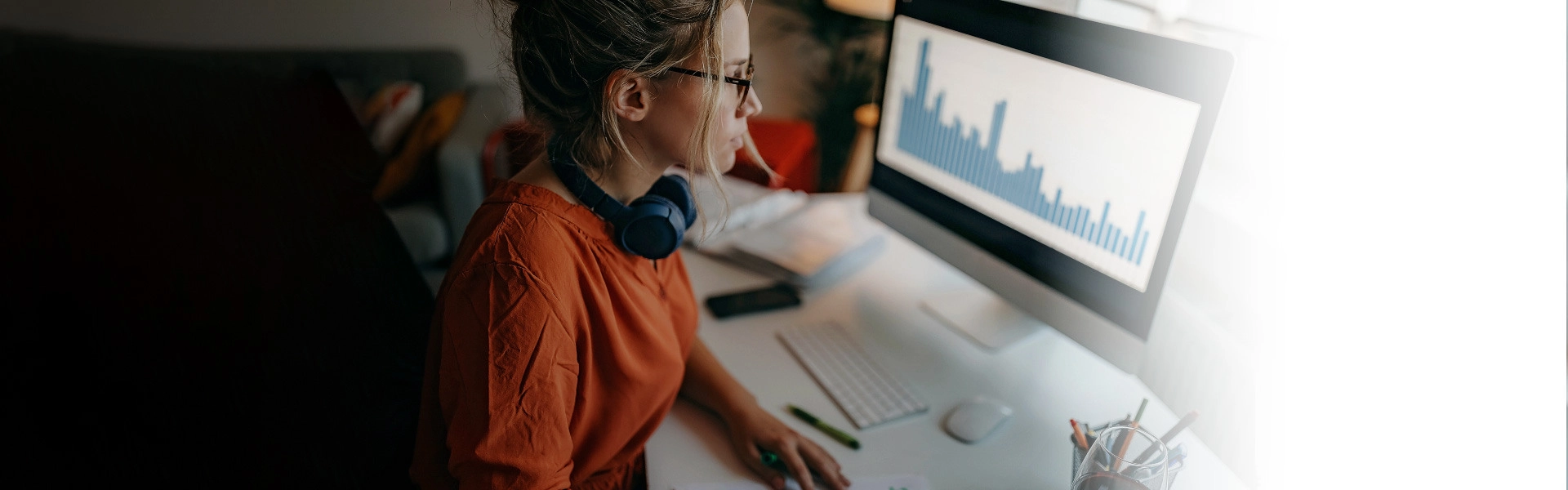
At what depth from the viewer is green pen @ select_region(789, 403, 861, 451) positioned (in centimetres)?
87

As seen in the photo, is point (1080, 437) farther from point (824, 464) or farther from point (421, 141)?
point (421, 141)

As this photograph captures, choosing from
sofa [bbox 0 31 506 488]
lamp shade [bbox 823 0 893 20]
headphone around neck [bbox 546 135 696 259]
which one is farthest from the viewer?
lamp shade [bbox 823 0 893 20]

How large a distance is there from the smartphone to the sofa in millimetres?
397

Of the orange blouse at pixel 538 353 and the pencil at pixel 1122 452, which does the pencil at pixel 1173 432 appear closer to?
the pencil at pixel 1122 452

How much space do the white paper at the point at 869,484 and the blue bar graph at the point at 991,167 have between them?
333 millimetres

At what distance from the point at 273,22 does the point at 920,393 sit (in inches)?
30.5

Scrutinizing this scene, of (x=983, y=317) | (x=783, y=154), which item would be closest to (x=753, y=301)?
(x=983, y=317)

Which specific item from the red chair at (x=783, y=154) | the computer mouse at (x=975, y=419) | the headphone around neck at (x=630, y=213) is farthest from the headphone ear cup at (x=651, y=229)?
the red chair at (x=783, y=154)

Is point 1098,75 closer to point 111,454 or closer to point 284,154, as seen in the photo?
point 284,154

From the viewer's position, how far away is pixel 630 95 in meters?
0.77

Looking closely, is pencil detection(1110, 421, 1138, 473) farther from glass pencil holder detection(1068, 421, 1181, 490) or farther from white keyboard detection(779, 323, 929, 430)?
white keyboard detection(779, 323, 929, 430)

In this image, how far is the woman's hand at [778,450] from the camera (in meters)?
0.82

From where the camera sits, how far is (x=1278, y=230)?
37.5 inches

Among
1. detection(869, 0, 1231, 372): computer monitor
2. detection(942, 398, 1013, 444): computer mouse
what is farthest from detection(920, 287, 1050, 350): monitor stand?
detection(942, 398, 1013, 444): computer mouse
